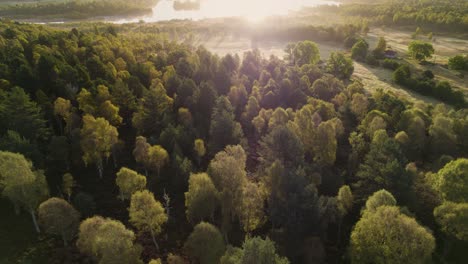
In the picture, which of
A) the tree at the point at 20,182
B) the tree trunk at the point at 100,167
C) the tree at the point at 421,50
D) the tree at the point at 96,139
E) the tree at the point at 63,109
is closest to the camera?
the tree at the point at 20,182

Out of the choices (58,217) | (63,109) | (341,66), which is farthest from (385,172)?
(341,66)

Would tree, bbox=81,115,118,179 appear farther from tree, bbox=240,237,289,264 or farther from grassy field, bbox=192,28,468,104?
grassy field, bbox=192,28,468,104

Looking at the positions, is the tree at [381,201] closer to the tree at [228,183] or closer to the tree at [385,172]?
the tree at [385,172]

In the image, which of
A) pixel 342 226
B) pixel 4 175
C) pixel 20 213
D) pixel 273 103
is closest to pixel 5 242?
pixel 20 213

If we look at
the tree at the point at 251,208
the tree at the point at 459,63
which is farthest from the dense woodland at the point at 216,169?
the tree at the point at 459,63

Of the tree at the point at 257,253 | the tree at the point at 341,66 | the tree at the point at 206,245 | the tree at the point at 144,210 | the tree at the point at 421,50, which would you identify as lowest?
the tree at the point at 206,245

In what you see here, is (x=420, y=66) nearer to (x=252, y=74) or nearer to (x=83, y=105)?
(x=252, y=74)

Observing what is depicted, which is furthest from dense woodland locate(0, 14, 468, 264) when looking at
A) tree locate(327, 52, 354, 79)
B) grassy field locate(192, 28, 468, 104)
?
grassy field locate(192, 28, 468, 104)
